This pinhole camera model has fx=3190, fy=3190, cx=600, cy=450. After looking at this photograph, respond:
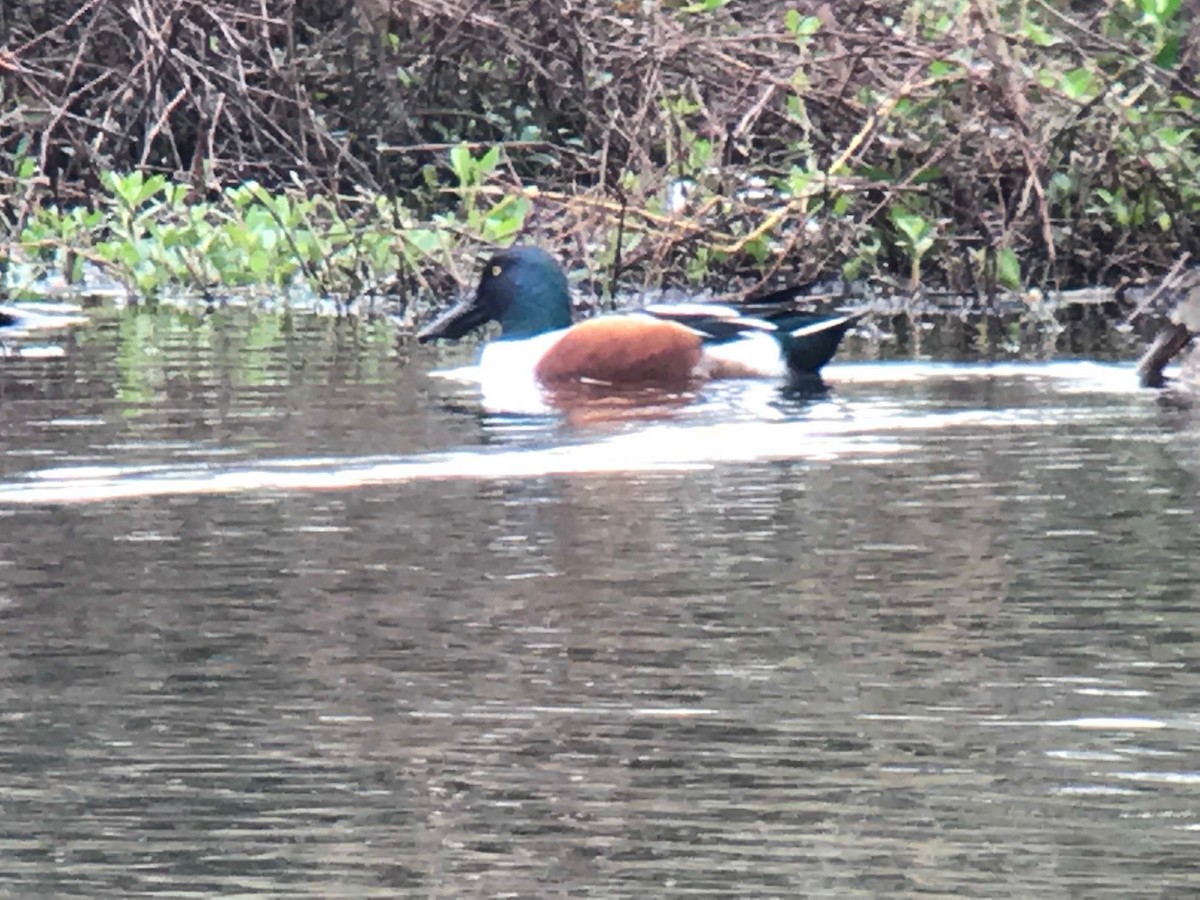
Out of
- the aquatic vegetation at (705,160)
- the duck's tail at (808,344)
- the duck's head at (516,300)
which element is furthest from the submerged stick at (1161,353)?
the aquatic vegetation at (705,160)

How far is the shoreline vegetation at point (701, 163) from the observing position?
14336mm

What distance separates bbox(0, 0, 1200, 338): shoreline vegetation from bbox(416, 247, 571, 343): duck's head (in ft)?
4.61

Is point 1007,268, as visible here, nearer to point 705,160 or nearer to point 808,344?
point 705,160

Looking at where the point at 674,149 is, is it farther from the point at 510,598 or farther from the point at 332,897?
the point at 332,897

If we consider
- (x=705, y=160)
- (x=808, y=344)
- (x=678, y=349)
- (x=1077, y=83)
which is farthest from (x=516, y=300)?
(x=1077, y=83)

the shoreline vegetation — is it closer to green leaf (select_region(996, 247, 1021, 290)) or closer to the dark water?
green leaf (select_region(996, 247, 1021, 290))

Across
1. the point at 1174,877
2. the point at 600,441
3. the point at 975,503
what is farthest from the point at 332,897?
the point at 600,441

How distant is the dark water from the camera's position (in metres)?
4.01

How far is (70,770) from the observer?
4527mm

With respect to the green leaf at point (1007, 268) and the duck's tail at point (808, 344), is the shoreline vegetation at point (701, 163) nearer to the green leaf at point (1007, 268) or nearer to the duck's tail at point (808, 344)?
the green leaf at point (1007, 268)

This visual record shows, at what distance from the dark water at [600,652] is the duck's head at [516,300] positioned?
8.36 ft

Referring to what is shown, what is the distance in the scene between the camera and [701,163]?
1506 cm

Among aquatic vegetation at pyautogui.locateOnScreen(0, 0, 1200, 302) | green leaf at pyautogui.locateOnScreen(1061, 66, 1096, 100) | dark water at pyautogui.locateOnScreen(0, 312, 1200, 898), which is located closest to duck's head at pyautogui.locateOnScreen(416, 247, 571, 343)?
aquatic vegetation at pyautogui.locateOnScreen(0, 0, 1200, 302)

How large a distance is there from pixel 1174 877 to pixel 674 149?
11.7m
